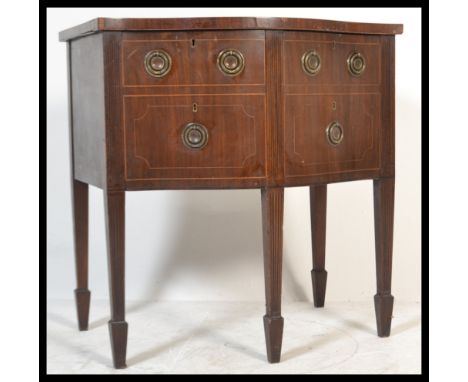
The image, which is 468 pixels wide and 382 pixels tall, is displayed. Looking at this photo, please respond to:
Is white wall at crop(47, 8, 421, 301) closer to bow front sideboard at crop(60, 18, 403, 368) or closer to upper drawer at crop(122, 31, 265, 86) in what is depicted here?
bow front sideboard at crop(60, 18, 403, 368)

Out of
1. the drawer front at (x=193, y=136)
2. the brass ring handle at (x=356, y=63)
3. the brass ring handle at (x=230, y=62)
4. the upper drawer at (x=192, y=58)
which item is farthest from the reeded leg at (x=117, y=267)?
the brass ring handle at (x=356, y=63)

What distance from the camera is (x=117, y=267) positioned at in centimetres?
306

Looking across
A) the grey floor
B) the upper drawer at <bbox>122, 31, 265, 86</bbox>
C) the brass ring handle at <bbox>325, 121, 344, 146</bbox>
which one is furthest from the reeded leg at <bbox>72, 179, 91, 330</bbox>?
the brass ring handle at <bbox>325, 121, 344, 146</bbox>

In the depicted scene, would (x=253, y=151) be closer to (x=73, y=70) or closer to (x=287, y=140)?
(x=287, y=140)

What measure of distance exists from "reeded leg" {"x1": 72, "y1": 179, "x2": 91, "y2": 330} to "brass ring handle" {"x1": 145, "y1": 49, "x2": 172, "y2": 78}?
0.77 metres

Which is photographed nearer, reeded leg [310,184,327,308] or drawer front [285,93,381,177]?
drawer front [285,93,381,177]

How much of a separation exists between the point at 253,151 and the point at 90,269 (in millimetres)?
1424

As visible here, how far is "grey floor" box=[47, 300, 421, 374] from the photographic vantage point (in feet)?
10.2

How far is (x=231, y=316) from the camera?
12.5ft

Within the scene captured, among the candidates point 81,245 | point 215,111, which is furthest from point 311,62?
point 81,245

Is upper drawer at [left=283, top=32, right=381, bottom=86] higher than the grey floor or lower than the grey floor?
higher

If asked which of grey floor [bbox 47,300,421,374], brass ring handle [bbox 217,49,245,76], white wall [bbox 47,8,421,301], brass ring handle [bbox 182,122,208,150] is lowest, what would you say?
grey floor [bbox 47,300,421,374]

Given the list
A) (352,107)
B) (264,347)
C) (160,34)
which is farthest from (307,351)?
(160,34)

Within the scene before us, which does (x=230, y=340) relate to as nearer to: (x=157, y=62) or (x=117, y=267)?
(x=117, y=267)
